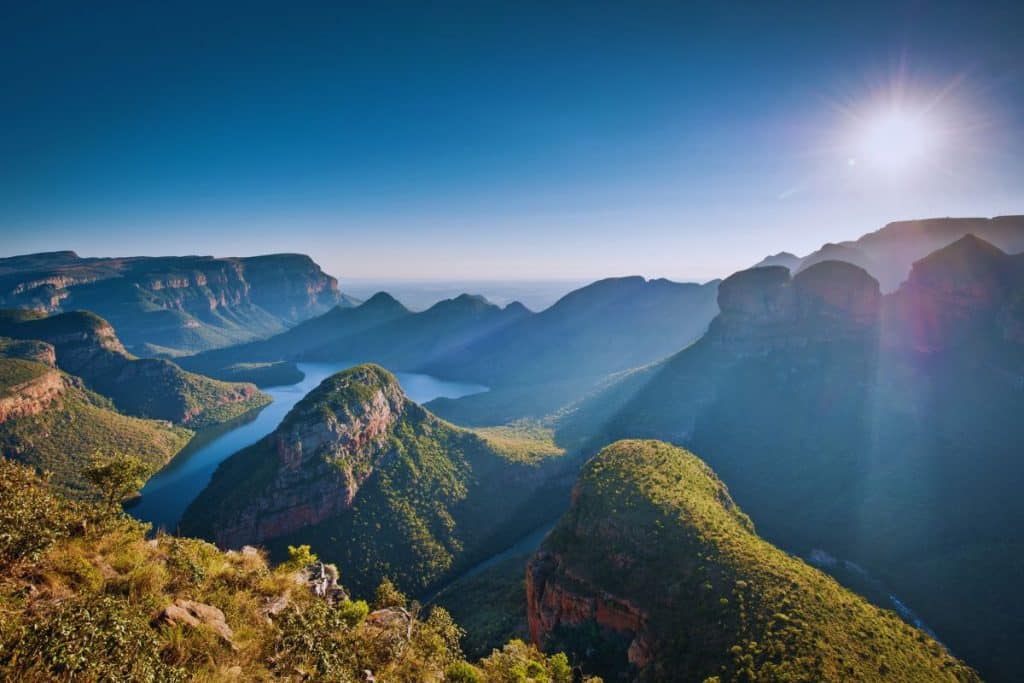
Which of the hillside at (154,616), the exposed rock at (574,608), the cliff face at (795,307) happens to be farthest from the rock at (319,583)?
the cliff face at (795,307)

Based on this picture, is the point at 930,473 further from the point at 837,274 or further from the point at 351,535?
the point at 351,535

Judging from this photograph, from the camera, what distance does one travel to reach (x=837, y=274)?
85938 mm

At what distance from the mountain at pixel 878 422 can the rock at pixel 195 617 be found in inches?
2392

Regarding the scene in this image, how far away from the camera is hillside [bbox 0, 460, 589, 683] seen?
8.02 meters

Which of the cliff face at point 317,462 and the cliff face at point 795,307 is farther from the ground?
the cliff face at point 795,307

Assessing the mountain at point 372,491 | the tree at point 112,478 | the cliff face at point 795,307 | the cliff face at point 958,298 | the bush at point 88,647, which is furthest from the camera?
the cliff face at point 795,307

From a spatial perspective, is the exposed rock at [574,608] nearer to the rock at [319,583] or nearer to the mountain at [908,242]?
the rock at [319,583]

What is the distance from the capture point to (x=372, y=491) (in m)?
63.9

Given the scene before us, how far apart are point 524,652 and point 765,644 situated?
14252mm

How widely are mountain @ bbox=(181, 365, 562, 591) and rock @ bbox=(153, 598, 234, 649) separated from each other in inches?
1794

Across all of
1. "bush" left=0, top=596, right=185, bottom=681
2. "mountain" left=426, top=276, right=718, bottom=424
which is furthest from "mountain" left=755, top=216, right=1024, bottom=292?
"bush" left=0, top=596, right=185, bottom=681

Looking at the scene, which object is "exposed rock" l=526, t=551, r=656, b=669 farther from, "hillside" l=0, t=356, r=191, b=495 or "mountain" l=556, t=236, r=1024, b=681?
"hillside" l=0, t=356, r=191, b=495

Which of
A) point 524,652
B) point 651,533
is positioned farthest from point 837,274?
point 524,652

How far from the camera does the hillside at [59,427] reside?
2972 inches
